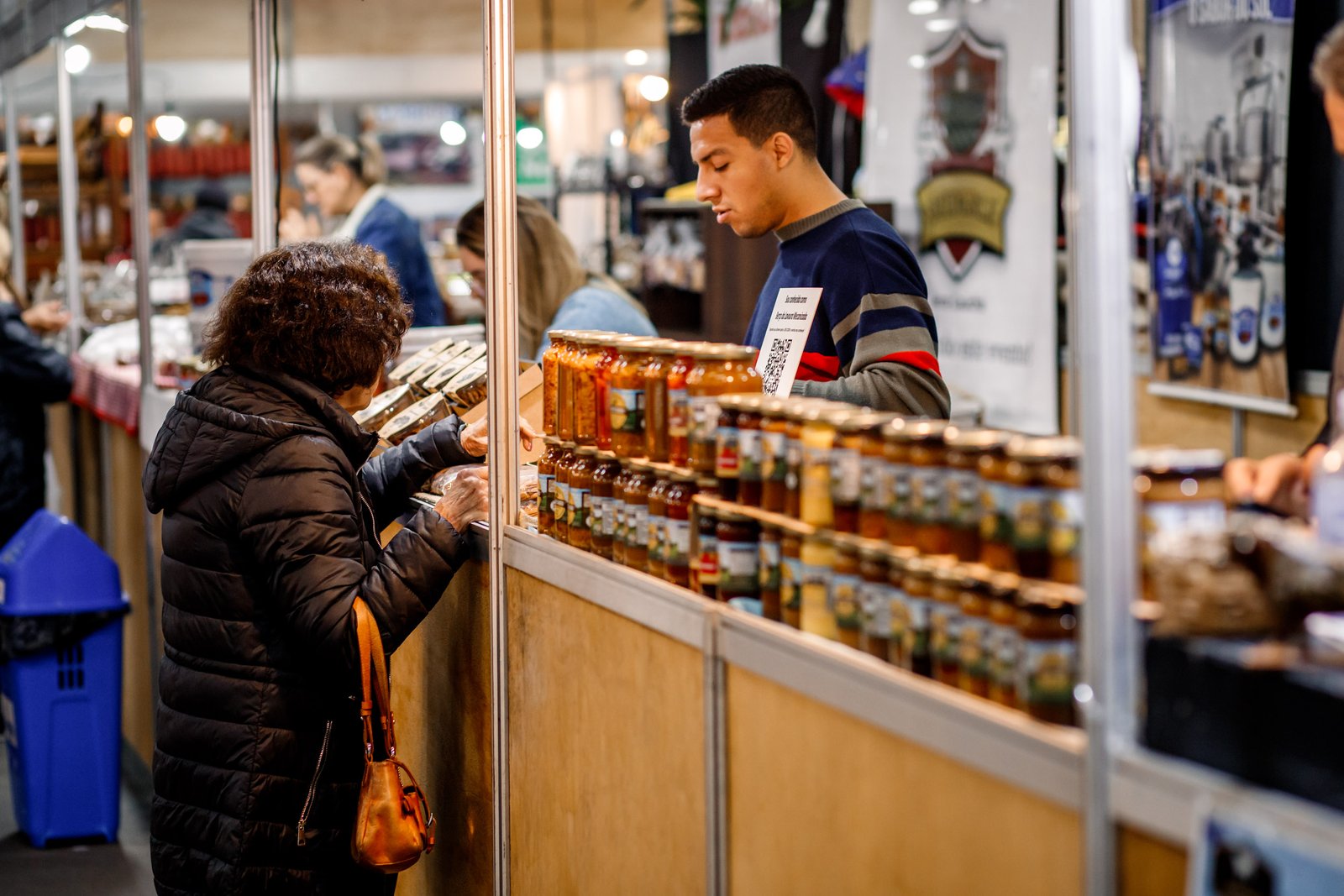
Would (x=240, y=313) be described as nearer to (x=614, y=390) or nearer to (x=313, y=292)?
(x=313, y=292)

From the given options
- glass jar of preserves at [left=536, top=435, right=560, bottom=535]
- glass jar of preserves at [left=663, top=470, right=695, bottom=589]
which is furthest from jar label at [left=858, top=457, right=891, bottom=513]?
glass jar of preserves at [left=536, top=435, right=560, bottom=535]

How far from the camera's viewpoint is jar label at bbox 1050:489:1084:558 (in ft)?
5.79

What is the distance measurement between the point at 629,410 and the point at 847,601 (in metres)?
0.70

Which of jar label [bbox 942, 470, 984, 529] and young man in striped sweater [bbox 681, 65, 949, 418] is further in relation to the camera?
young man in striped sweater [bbox 681, 65, 949, 418]

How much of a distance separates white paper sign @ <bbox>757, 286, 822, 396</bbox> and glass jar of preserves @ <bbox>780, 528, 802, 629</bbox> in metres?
0.92

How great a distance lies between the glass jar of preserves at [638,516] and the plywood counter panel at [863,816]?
397mm

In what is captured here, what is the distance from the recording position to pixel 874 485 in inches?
79.9

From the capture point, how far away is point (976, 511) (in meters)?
1.89

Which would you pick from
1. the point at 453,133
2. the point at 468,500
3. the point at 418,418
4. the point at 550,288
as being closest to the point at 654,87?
the point at 453,133

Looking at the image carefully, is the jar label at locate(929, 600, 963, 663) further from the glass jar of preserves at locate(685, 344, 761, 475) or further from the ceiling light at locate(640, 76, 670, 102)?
the ceiling light at locate(640, 76, 670, 102)

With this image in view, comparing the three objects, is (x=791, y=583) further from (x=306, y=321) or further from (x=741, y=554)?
(x=306, y=321)

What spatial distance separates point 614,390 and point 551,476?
34 cm

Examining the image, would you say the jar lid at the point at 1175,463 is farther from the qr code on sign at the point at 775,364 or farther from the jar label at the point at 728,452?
the qr code on sign at the point at 775,364

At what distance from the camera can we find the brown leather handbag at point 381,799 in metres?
2.80
